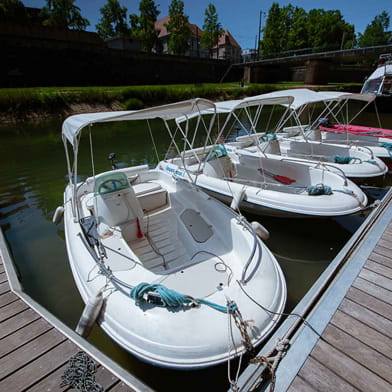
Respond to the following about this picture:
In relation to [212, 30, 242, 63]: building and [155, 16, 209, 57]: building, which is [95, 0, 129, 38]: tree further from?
[212, 30, 242, 63]: building

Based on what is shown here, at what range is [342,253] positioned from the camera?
3500 mm

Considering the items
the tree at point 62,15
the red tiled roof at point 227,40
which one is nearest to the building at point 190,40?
the red tiled roof at point 227,40

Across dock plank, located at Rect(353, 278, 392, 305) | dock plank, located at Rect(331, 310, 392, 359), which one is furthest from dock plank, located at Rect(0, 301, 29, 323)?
dock plank, located at Rect(353, 278, 392, 305)

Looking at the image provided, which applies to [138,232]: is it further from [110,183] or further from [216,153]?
[216,153]

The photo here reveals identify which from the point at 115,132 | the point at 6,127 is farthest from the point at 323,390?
the point at 6,127

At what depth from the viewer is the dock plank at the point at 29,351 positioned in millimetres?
2221

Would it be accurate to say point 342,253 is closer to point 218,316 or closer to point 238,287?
point 238,287

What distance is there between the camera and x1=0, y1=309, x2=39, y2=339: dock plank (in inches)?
102

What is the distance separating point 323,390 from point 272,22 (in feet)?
192

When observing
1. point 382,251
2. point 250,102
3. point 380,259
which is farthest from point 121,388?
point 250,102

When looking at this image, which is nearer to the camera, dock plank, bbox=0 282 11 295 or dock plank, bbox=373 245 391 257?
dock plank, bbox=0 282 11 295

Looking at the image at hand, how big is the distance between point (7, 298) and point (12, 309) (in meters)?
0.26

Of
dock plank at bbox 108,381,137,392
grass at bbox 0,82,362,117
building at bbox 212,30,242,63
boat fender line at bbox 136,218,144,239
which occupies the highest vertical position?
building at bbox 212,30,242,63

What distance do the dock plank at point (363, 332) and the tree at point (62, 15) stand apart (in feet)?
155
